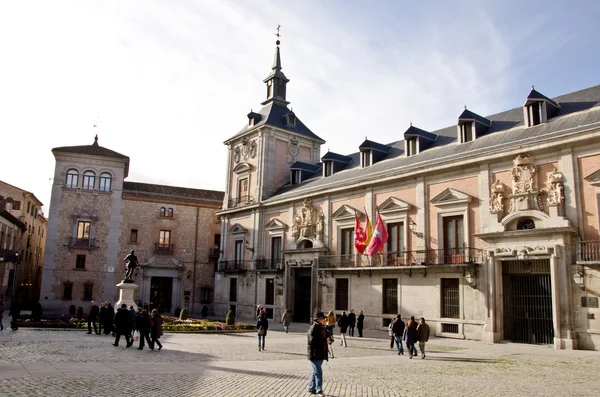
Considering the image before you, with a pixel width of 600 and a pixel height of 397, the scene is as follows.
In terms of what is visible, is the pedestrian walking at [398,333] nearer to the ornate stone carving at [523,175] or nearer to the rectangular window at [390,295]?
the ornate stone carving at [523,175]

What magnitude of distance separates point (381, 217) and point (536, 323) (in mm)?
9755

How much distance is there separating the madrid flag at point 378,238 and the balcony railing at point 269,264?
9.73 metres

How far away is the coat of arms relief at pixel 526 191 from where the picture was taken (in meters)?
20.8

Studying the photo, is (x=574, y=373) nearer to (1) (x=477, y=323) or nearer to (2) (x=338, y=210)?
(1) (x=477, y=323)

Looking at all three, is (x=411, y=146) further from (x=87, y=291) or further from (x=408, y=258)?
(x=87, y=291)

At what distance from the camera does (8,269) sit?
40.9 metres

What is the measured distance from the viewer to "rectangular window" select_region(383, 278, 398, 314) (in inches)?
1065

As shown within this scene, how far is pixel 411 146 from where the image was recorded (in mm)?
29234

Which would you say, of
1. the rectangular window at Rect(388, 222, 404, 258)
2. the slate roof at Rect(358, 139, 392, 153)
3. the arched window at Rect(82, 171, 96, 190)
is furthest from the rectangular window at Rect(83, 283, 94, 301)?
the rectangular window at Rect(388, 222, 404, 258)

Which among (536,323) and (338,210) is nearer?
(536,323)

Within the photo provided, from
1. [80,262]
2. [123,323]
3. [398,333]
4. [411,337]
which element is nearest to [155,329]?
[123,323]

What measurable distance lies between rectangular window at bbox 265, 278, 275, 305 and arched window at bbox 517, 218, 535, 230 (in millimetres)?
18199

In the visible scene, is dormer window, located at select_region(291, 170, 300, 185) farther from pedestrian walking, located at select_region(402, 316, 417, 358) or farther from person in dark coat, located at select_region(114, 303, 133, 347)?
pedestrian walking, located at select_region(402, 316, 417, 358)

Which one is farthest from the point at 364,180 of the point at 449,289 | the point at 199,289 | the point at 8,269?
the point at 8,269
